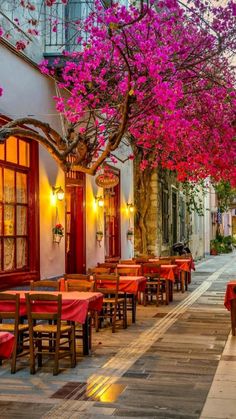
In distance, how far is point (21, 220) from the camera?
36.9ft

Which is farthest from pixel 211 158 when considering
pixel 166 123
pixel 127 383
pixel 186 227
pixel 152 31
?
pixel 186 227

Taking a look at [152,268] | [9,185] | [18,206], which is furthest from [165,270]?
[9,185]

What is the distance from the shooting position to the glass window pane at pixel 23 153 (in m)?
11.1

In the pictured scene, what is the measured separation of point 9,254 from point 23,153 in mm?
2007

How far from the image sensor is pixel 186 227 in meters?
32.1

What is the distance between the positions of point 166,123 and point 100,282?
4.51m

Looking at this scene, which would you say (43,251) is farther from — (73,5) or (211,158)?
(211,158)

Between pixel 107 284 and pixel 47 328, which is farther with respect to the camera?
pixel 107 284

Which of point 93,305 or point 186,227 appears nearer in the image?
point 93,305

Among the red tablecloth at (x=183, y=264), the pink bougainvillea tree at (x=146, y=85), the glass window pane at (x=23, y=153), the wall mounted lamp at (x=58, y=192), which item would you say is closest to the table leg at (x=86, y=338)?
the pink bougainvillea tree at (x=146, y=85)

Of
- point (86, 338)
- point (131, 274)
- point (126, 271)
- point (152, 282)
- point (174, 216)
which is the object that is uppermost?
point (174, 216)

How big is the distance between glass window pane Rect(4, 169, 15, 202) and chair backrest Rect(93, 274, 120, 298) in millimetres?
2208

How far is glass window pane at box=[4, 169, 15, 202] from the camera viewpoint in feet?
34.6

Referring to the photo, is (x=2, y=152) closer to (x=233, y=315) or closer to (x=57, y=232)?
(x=57, y=232)
